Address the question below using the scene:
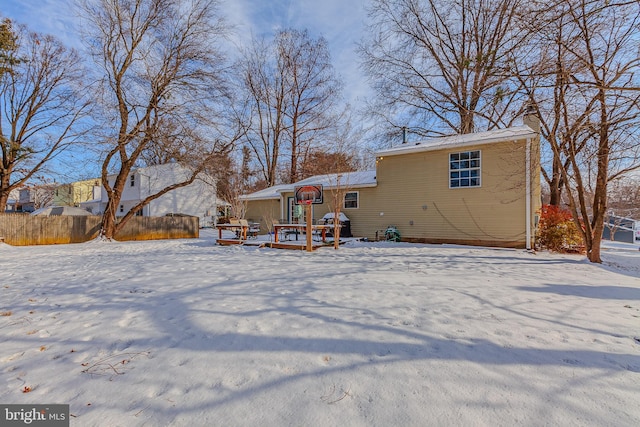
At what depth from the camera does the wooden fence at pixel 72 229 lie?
11320 mm

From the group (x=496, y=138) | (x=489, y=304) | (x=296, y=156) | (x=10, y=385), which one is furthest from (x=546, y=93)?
(x=296, y=156)

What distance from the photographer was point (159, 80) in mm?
12109

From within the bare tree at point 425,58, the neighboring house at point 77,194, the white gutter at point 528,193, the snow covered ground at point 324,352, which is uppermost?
the bare tree at point 425,58

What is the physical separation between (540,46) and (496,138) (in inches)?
215

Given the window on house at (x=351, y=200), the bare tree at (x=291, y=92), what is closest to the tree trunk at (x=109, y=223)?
the window on house at (x=351, y=200)

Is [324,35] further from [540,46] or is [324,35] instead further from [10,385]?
[10,385]

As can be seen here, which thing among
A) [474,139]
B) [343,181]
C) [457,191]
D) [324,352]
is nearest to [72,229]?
[343,181]

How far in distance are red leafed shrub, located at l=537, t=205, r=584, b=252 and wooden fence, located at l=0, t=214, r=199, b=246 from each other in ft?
51.8

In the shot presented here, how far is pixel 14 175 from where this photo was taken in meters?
14.6

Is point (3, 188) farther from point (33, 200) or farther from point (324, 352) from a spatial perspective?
point (33, 200)

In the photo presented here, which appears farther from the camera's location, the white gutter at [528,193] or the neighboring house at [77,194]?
the neighboring house at [77,194]

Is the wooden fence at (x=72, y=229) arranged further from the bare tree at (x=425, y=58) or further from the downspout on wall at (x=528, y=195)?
the downspout on wall at (x=528, y=195)

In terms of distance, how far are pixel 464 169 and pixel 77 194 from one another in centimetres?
3608

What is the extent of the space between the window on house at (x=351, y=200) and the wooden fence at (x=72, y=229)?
8.74m
